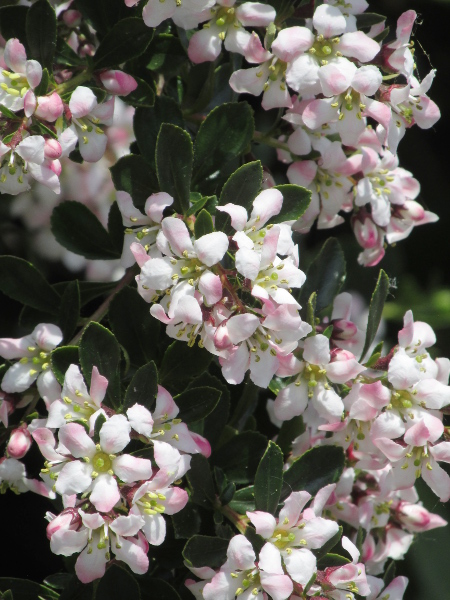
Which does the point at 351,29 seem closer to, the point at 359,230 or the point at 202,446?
the point at 359,230

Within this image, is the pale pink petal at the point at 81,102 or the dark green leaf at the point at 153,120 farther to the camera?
the dark green leaf at the point at 153,120

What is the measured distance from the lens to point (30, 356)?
115 cm

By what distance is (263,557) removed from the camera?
986mm

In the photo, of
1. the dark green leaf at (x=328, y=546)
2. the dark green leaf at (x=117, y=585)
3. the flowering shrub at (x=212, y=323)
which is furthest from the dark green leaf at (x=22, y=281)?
the dark green leaf at (x=328, y=546)

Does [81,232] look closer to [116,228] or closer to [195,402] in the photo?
[116,228]

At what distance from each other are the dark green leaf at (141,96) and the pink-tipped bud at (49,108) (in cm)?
15

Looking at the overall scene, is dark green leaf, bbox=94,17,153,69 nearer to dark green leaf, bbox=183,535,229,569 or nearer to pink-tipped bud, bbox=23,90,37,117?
pink-tipped bud, bbox=23,90,37,117

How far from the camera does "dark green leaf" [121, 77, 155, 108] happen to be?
115cm

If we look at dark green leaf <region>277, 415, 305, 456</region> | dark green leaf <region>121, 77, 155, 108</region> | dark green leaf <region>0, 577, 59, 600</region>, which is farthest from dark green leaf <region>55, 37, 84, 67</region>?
dark green leaf <region>0, 577, 59, 600</region>

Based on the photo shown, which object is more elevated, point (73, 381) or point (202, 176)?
point (202, 176)

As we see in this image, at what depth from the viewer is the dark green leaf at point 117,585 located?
1.03 meters

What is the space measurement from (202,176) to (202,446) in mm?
395

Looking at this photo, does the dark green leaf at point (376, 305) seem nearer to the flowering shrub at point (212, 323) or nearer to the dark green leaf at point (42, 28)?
the flowering shrub at point (212, 323)

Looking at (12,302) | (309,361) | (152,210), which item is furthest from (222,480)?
(12,302)
